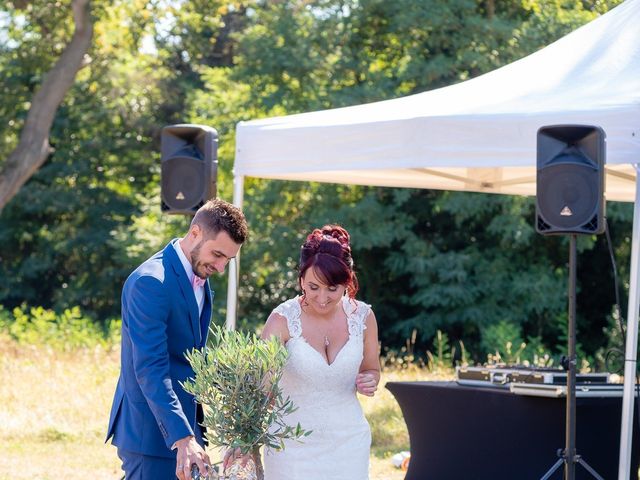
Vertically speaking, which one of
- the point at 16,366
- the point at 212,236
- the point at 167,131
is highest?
the point at 167,131

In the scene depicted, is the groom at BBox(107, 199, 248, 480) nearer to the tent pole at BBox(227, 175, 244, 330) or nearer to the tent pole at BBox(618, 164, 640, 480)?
the tent pole at BBox(618, 164, 640, 480)

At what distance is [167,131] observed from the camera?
6.93m

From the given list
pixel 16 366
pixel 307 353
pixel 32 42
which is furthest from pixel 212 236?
pixel 32 42

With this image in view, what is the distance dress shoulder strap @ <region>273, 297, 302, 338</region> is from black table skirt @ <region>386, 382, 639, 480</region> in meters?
2.45

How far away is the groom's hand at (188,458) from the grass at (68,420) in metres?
4.54

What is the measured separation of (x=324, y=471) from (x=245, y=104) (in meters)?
13.7

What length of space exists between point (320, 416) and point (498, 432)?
8.32ft

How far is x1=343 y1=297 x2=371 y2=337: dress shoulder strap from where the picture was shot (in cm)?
427

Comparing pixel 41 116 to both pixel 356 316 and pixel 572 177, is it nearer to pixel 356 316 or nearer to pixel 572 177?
pixel 572 177

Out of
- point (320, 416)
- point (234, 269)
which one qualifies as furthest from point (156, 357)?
point (234, 269)

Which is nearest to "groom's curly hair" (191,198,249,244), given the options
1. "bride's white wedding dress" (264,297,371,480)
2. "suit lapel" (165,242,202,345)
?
"suit lapel" (165,242,202,345)

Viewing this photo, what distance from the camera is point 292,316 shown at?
4227mm

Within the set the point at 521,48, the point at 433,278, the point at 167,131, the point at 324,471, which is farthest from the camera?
the point at 433,278

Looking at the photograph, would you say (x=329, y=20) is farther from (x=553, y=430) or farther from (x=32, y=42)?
(x=553, y=430)
